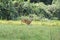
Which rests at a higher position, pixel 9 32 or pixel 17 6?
pixel 9 32

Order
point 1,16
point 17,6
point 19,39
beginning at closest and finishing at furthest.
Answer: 1. point 19,39
2. point 1,16
3. point 17,6

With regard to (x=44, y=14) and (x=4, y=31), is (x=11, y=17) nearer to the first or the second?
(x=44, y=14)

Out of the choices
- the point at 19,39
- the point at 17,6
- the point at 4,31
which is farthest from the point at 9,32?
the point at 17,6

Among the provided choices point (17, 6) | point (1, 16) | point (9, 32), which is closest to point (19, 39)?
point (9, 32)

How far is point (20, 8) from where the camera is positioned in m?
34.8

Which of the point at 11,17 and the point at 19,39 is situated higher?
the point at 19,39

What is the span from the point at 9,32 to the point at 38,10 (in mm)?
21780

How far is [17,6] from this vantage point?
34531 mm

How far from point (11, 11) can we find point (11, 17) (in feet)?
3.12

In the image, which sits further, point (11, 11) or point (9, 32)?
point (11, 11)

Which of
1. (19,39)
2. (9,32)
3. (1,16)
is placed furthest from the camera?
(1,16)

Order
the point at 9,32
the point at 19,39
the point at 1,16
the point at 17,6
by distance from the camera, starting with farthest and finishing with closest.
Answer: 1. the point at 17,6
2. the point at 1,16
3. the point at 9,32
4. the point at 19,39

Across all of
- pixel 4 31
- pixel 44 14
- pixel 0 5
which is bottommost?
pixel 44 14

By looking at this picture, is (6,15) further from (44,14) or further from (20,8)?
(44,14)
